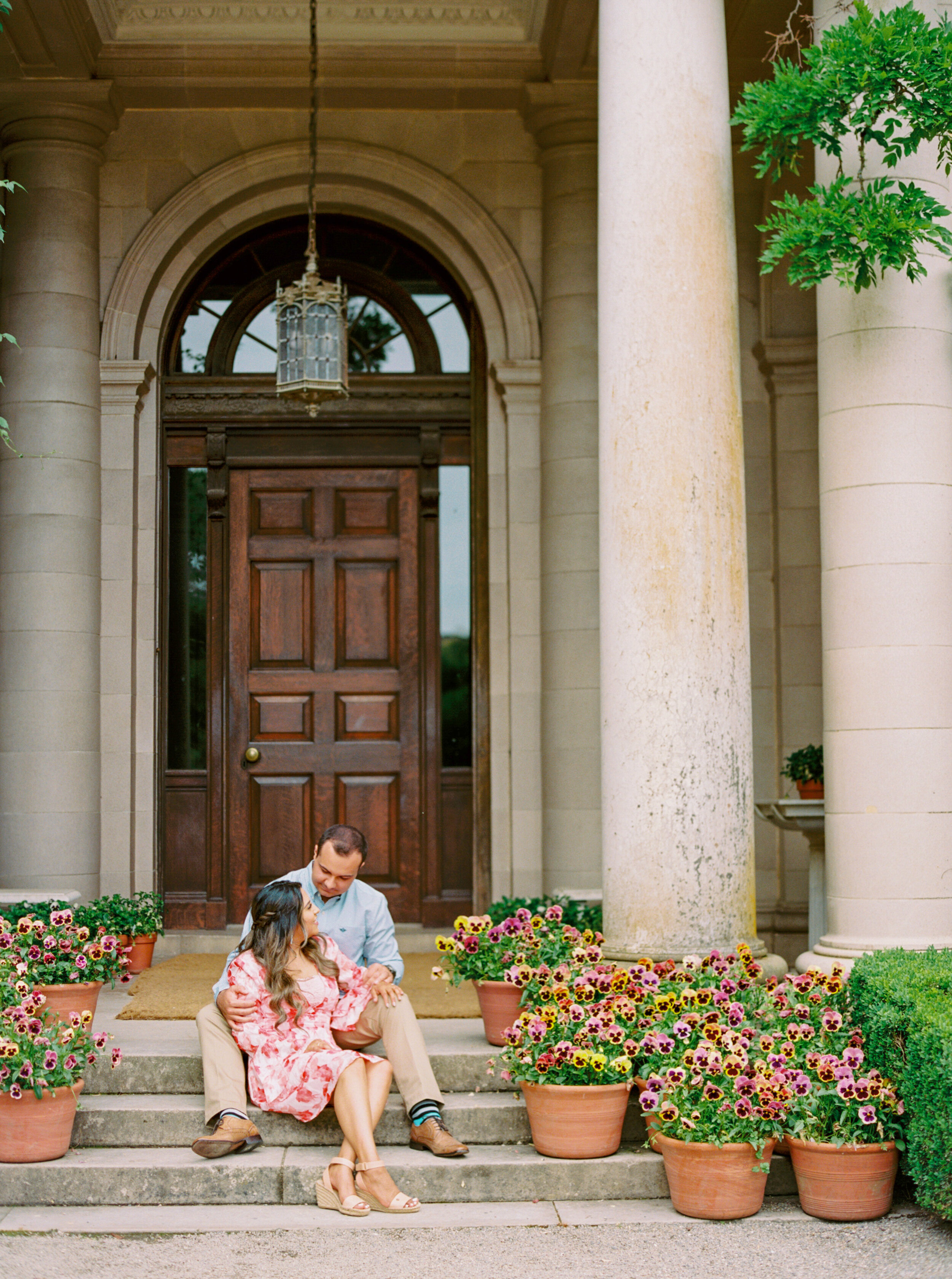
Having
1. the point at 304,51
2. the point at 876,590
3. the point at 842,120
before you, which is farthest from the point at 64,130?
the point at 876,590

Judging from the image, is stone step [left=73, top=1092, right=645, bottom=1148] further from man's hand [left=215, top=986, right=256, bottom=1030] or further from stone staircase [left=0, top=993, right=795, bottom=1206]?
man's hand [left=215, top=986, right=256, bottom=1030]

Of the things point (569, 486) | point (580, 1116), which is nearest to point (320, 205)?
point (569, 486)

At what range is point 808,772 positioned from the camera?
807 centimetres

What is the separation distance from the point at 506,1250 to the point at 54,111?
7523 millimetres

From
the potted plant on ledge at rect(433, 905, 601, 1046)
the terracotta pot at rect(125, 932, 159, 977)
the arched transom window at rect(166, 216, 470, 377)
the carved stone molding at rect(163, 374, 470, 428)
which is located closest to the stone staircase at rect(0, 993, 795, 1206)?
the potted plant on ledge at rect(433, 905, 601, 1046)

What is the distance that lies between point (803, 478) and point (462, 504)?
7.67ft

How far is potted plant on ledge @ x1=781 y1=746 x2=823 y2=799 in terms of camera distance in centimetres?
805

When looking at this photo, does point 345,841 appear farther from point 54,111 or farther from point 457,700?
point 54,111

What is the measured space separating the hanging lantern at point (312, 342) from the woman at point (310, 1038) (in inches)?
111

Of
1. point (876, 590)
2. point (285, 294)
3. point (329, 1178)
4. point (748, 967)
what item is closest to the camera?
point (329, 1178)

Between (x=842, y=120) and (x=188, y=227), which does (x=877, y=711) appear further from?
(x=188, y=227)

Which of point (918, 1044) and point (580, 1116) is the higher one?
point (918, 1044)

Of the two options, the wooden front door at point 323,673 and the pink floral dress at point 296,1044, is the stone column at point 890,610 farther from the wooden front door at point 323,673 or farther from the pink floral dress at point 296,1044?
the wooden front door at point 323,673

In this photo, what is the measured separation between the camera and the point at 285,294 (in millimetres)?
7281
